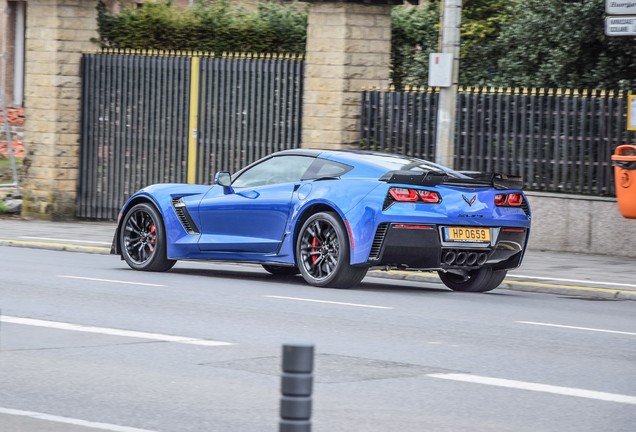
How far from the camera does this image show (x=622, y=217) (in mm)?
18344

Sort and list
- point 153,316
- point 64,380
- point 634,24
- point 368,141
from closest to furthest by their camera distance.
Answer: point 64,380
point 153,316
point 634,24
point 368,141

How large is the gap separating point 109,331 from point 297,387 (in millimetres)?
5775

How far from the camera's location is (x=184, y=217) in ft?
47.4

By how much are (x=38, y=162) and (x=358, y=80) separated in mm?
6067

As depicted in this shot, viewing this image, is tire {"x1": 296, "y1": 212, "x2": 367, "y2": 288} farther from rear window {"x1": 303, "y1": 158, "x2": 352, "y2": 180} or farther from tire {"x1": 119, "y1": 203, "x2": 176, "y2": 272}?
tire {"x1": 119, "y1": 203, "x2": 176, "y2": 272}

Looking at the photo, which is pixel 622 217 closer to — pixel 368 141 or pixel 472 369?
pixel 368 141

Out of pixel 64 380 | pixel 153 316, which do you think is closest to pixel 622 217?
pixel 153 316

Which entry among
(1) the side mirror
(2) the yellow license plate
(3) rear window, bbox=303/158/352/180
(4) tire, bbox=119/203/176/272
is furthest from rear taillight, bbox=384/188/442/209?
(4) tire, bbox=119/203/176/272

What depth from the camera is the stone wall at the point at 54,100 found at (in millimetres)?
23078

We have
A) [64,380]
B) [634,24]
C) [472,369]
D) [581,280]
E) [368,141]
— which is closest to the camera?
[64,380]

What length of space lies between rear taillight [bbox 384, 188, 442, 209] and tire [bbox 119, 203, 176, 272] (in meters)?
2.92

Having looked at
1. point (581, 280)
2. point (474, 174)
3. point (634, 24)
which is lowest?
point (581, 280)

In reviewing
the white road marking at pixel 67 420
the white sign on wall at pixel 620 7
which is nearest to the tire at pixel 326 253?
the white sign on wall at pixel 620 7

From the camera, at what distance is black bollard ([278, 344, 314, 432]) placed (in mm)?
4391
